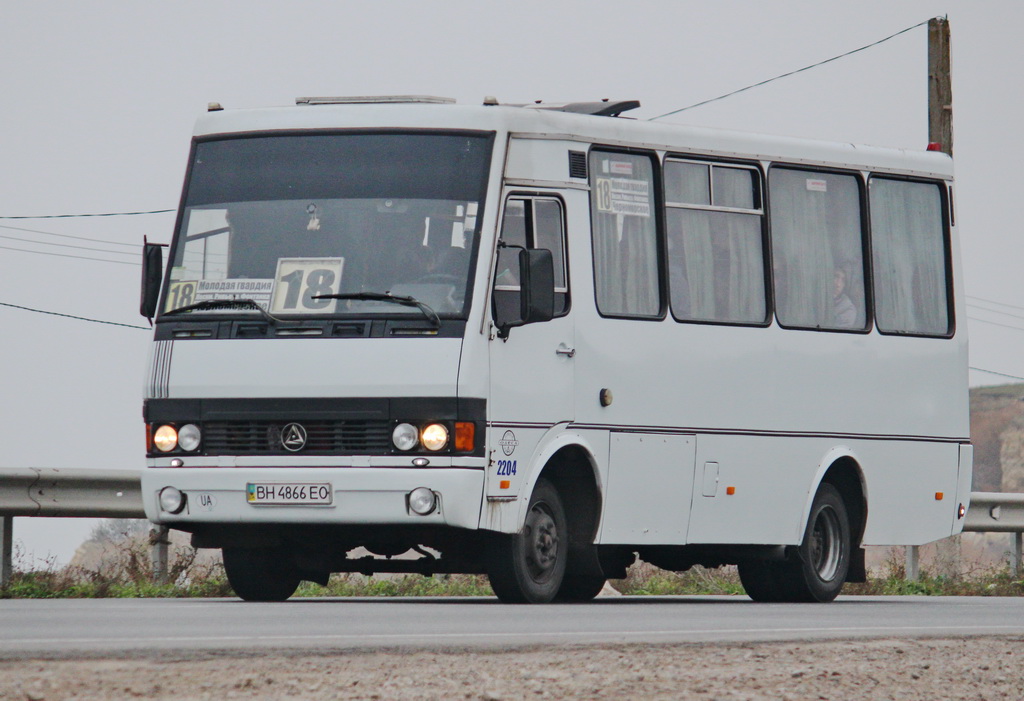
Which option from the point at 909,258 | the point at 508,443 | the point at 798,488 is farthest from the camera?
the point at 909,258

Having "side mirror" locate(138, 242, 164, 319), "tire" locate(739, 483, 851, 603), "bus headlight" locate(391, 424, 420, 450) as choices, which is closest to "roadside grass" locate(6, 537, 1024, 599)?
"tire" locate(739, 483, 851, 603)

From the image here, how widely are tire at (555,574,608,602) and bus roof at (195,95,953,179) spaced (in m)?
3.10

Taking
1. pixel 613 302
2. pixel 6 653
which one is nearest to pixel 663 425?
pixel 613 302

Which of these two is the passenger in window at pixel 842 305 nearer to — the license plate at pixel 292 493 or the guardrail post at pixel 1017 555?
the license plate at pixel 292 493

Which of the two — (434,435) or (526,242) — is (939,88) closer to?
(526,242)

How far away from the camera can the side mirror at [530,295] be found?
1273 cm

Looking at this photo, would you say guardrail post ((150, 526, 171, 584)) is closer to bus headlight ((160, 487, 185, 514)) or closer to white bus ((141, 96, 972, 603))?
white bus ((141, 96, 972, 603))

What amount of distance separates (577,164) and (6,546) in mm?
5281

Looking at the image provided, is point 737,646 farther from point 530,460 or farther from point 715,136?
point 715,136

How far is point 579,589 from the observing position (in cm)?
1532

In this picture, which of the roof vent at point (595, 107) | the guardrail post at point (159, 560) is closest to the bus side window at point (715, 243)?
the roof vent at point (595, 107)

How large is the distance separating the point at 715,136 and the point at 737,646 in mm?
5956

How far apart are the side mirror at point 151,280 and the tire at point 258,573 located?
1.68 metres

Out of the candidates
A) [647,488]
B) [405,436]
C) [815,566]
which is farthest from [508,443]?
[815,566]
